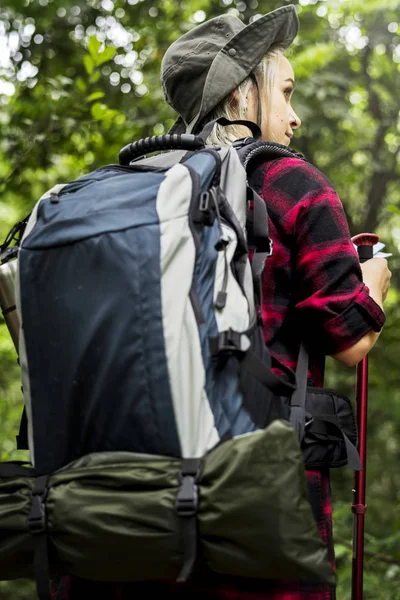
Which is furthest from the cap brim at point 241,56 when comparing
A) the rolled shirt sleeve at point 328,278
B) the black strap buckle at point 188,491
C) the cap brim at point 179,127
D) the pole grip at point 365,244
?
the black strap buckle at point 188,491

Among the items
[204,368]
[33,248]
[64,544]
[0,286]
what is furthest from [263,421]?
[0,286]

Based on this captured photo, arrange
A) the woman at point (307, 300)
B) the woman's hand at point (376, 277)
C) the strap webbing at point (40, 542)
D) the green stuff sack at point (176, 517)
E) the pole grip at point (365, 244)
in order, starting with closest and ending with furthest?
the green stuff sack at point (176, 517), the strap webbing at point (40, 542), the woman at point (307, 300), the woman's hand at point (376, 277), the pole grip at point (365, 244)

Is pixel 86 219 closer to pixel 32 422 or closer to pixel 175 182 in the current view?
pixel 175 182

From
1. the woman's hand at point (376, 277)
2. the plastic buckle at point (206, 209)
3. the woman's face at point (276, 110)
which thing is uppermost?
the woman's face at point (276, 110)

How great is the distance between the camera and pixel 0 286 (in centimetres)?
196

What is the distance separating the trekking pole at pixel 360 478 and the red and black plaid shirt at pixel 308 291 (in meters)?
0.47

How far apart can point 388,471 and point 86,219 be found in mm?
6412

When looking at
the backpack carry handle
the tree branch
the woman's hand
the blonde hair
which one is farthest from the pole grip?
the tree branch

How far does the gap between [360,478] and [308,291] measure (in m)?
0.86

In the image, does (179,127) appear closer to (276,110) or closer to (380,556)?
(276,110)

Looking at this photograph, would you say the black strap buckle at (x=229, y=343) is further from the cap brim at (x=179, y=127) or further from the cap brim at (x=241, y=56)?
the cap brim at (x=179, y=127)

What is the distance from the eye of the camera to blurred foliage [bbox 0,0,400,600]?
4707 mm

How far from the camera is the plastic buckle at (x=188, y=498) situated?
4.91ft

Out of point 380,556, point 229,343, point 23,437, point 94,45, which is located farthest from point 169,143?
point 380,556
